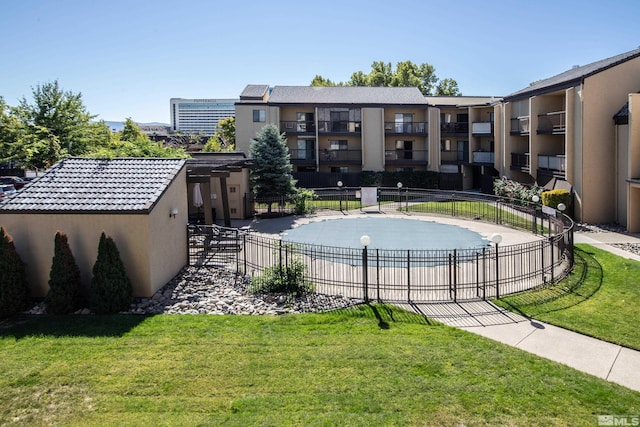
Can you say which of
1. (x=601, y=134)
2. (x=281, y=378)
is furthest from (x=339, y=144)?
(x=281, y=378)

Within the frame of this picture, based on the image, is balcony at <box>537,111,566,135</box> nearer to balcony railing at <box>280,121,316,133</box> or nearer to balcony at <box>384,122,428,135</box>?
balcony at <box>384,122,428,135</box>

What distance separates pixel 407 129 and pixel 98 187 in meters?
31.7

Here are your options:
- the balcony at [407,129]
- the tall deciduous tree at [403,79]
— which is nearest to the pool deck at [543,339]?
the balcony at [407,129]

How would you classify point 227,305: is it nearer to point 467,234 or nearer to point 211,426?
point 211,426

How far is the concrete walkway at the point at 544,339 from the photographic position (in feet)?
29.1

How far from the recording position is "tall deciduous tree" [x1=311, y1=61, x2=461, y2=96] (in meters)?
65.1

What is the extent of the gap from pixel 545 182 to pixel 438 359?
23.4 meters

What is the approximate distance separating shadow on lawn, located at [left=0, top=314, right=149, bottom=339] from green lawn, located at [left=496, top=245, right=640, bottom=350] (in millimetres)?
9350

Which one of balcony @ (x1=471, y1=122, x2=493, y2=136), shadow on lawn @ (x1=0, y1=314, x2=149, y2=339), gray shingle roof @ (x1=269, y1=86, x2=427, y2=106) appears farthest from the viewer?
gray shingle roof @ (x1=269, y1=86, x2=427, y2=106)

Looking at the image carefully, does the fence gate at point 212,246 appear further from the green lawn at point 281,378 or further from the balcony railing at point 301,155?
the balcony railing at point 301,155

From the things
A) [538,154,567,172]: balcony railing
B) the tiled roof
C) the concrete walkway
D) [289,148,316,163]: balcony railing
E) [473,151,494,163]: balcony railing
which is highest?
[289,148,316,163]: balcony railing

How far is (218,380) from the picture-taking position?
327 inches

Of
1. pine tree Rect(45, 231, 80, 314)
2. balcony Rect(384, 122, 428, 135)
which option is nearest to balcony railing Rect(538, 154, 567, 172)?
balcony Rect(384, 122, 428, 135)

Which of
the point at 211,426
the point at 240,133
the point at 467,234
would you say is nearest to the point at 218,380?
the point at 211,426
